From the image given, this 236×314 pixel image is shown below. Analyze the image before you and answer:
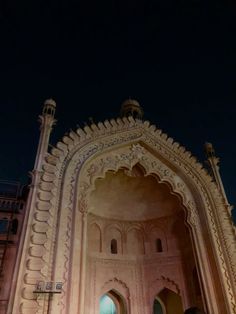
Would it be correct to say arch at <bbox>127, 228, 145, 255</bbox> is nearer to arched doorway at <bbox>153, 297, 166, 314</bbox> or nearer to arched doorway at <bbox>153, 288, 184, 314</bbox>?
arched doorway at <bbox>153, 288, 184, 314</bbox>

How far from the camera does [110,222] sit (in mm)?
→ 14312

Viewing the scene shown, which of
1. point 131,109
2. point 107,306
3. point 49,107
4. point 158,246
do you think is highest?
point 131,109

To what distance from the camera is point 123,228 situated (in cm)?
1453

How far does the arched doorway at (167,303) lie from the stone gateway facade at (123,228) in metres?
0.05

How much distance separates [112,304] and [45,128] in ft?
32.9

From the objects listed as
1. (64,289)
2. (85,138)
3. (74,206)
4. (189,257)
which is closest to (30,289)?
(64,289)

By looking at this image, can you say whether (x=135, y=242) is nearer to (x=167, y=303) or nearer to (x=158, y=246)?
(x=158, y=246)

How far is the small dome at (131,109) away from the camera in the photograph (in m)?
16.0

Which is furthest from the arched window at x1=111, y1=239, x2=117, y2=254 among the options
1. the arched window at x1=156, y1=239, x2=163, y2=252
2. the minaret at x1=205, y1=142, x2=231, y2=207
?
the minaret at x1=205, y1=142, x2=231, y2=207

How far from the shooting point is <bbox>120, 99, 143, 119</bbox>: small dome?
16.0 metres

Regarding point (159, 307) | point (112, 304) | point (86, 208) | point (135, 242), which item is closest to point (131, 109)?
point (135, 242)

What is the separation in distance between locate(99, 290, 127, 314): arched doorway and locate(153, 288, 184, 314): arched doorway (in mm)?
2442

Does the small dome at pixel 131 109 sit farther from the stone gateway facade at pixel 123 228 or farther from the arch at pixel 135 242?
the arch at pixel 135 242

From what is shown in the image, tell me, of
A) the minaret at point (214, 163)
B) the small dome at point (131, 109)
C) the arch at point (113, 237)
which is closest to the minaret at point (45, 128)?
the small dome at point (131, 109)
